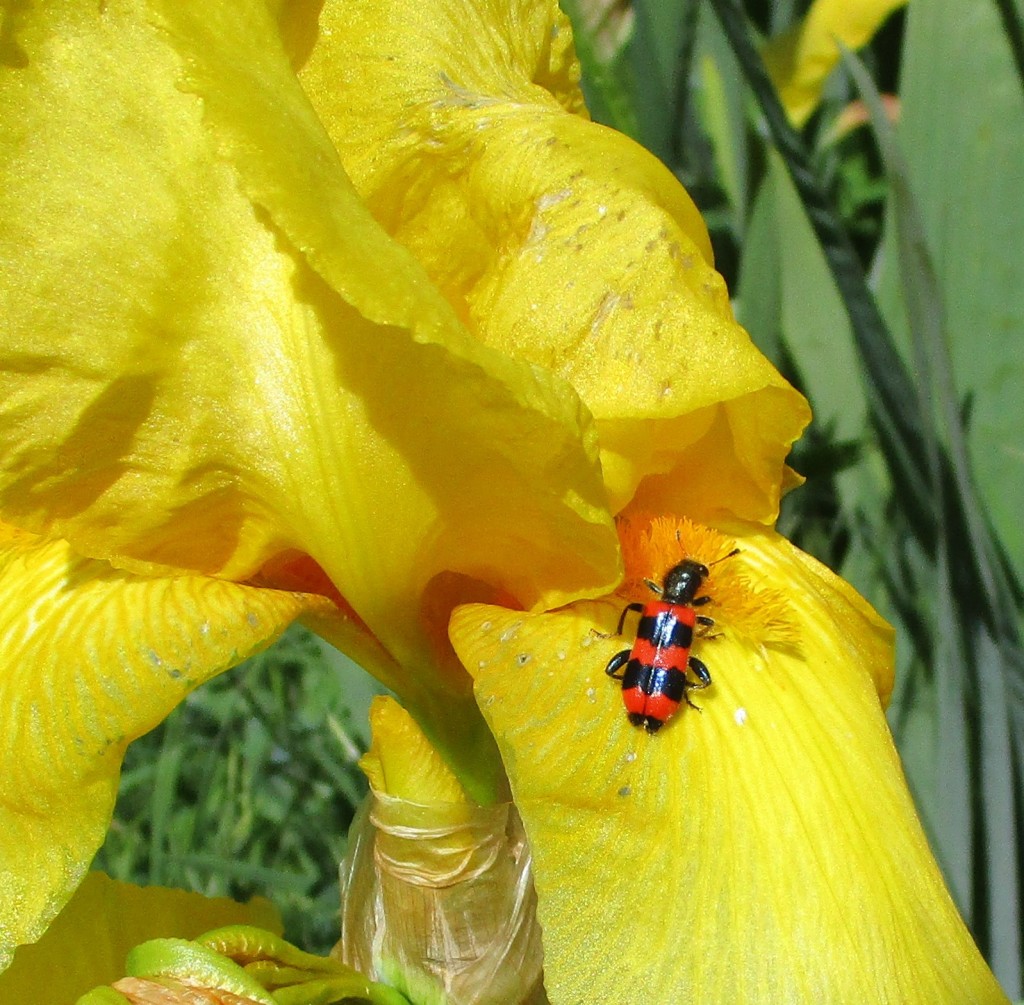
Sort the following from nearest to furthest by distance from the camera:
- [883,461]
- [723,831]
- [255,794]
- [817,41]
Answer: [723,831]
[883,461]
[255,794]
[817,41]

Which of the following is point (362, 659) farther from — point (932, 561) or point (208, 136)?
point (932, 561)

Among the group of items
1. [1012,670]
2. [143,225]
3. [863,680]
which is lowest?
[1012,670]

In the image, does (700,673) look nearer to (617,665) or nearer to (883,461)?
(617,665)

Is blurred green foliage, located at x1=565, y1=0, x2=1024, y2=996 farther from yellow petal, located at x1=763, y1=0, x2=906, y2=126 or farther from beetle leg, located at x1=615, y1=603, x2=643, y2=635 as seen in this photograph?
beetle leg, located at x1=615, y1=603, x2=643, y2=635

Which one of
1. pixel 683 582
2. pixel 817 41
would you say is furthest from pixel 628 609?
pixel 817 41

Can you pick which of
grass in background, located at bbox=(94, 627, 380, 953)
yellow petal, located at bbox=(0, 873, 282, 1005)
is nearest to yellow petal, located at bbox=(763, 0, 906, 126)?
grass in background, located at bbox=(94, 627, 380, 953)

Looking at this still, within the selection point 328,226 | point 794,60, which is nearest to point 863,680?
point 328,226
